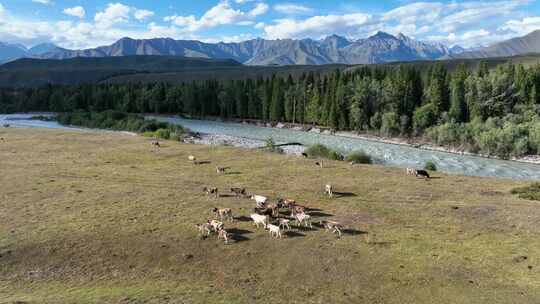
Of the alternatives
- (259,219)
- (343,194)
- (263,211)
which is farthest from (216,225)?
(343,194)

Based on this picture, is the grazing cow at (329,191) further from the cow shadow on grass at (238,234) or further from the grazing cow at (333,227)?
the cow shadow on grass at (238,234)

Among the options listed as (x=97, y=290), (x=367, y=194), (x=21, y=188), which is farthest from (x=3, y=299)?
(x=367, y=194)

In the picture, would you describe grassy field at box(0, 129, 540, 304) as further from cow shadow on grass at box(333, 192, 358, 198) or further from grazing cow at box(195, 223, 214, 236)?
grazing cow at box(195, 223, 214, 236)

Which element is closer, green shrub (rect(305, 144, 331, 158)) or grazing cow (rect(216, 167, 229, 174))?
grazing cow (rect(216, 167, 229, 174))

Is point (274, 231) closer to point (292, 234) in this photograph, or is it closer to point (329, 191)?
point (292, 234)

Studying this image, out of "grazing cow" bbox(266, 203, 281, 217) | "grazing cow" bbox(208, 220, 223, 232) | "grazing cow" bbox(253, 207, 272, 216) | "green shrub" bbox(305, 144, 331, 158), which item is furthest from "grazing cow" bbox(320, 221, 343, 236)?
"green shrub" bbox(305, 144, 331, 158)

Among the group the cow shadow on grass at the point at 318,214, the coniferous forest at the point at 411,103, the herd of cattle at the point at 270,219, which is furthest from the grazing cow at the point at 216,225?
the coniferous forest at the point at 411,103
